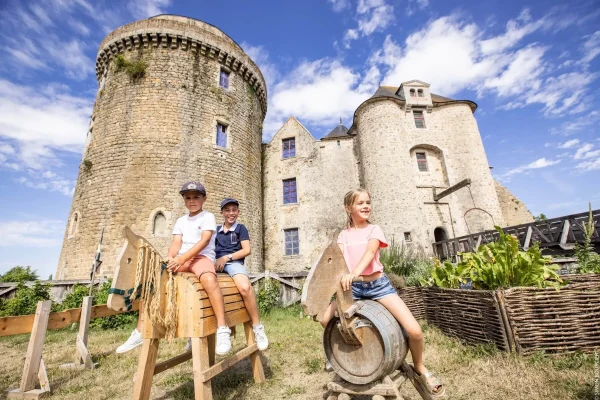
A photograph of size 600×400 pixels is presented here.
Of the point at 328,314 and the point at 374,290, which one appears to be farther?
the point at 374,290

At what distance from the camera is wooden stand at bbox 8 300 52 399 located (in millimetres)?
3158

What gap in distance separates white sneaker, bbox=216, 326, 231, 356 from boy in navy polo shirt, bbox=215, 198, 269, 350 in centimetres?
53

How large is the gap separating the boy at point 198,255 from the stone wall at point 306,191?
13147mm

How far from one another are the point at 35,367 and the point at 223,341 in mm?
2706

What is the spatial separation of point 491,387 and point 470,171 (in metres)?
A: 16.4

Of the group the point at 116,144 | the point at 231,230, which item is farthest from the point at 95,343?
the point at 116,144

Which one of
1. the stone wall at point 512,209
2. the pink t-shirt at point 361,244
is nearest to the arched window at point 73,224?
the pink t-shirt at point 361,244

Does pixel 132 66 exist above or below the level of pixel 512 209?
above

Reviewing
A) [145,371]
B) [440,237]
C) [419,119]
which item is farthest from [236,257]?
[419,119]

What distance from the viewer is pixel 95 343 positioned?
5.71m

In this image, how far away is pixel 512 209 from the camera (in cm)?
1864

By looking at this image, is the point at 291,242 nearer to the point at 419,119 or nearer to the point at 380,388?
the point at 419,119

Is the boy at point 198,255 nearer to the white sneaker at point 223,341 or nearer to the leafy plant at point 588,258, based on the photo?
the white sneaker at point 223,341

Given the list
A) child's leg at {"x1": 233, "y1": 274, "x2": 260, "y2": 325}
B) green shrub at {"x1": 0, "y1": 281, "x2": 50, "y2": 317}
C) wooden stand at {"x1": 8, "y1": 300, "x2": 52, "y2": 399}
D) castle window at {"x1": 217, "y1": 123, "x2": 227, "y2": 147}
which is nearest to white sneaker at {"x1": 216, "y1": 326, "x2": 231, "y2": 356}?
child's leg at {"x1": 233, "y1": 274, "x2": 260, "y2": 325}
